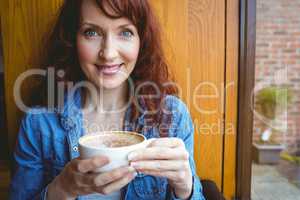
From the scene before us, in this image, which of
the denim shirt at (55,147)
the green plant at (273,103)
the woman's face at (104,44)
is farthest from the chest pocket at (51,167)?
the green plant at (273,103)

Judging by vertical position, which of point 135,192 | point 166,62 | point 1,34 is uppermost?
point 1,34

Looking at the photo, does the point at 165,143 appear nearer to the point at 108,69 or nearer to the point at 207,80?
the point at 108,69

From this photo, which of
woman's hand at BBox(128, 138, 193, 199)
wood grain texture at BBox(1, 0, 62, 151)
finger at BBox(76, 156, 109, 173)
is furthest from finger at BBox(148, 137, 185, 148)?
wood grain texture at BBox(1, 0, 62, 151)

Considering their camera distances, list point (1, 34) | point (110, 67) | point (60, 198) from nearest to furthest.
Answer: point (60, 198), point (110, 67), point (1, 34)

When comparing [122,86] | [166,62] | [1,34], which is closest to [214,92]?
[166,62]

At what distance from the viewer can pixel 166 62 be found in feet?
3.69

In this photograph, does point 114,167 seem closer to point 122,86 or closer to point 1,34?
point 122,86

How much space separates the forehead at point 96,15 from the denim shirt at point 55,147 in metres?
0.35

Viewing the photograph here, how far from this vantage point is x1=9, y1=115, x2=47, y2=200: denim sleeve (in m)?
0.87

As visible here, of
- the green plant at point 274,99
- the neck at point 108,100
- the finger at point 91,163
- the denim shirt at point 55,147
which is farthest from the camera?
the green plant at point 274,99

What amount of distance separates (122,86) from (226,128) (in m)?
0.51

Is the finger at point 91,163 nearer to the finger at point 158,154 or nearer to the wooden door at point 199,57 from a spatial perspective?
the finger at point 158,154

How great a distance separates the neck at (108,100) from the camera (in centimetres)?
100

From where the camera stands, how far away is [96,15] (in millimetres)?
792
